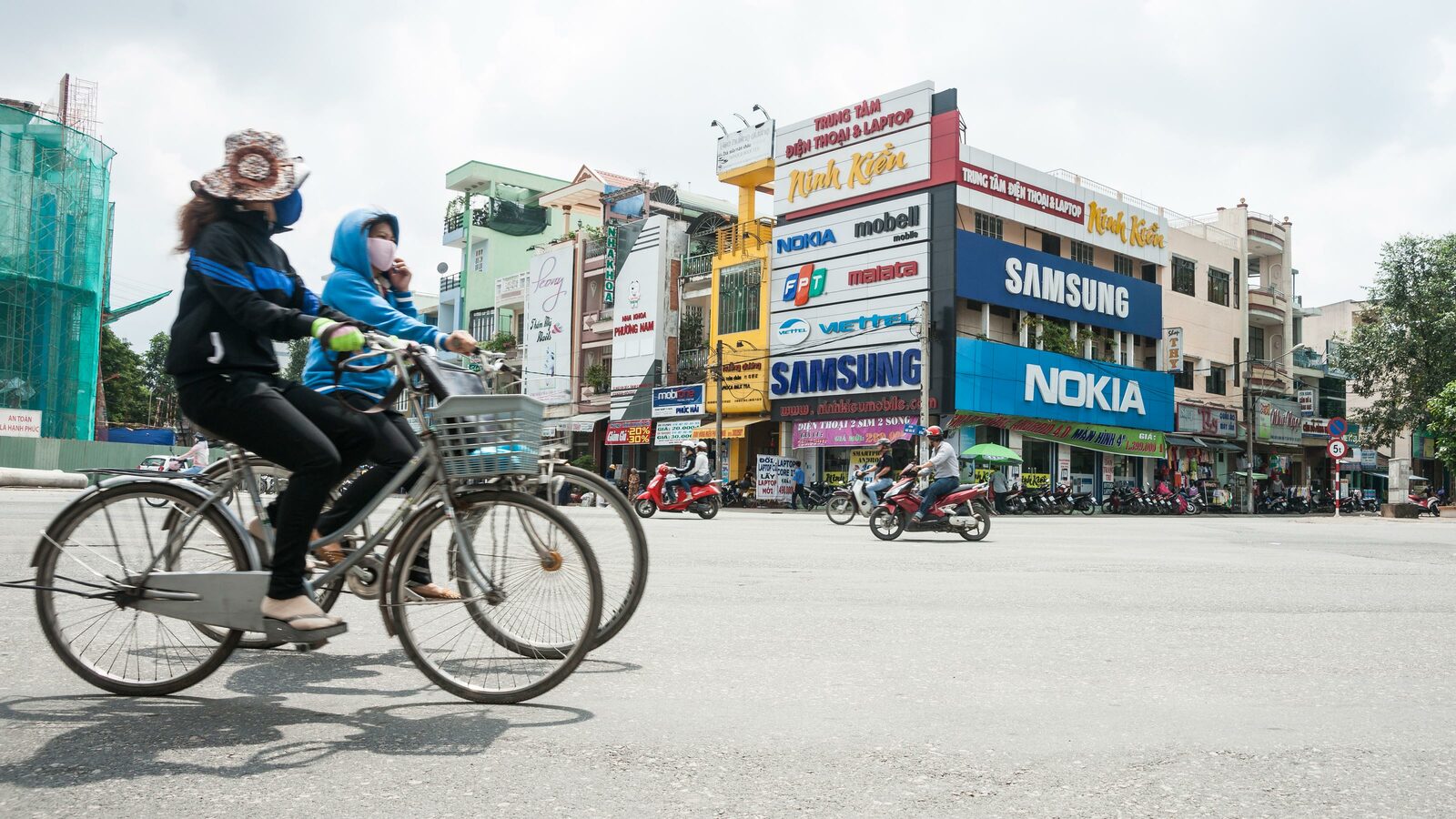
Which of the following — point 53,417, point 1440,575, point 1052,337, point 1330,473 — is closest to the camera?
point 1440,575

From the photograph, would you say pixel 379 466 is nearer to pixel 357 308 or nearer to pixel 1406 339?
pixel 357 308

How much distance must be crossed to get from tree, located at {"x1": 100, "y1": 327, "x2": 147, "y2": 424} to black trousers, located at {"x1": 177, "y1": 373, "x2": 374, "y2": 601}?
6791 centimetres

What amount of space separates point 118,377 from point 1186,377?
60.7m

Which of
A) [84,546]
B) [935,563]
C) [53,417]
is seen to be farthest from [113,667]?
[53,417]

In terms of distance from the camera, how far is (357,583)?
356cm

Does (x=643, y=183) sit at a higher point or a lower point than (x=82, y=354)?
higher

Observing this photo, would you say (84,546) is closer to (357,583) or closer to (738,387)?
(357,583)

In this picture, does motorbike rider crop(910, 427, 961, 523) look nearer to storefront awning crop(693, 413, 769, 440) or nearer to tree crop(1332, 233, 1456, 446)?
storefront awning crop(693, 413, 769, 440)

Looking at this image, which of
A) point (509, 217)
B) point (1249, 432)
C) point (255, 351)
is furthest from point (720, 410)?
point (255, 351)

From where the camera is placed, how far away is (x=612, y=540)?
3473 mm

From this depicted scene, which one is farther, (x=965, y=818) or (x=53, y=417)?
(x=53, y=417)

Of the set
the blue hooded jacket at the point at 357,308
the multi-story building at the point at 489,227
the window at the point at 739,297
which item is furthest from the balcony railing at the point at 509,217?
the blue hooded jacket at the point at 357,308

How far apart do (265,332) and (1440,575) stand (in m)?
9.35

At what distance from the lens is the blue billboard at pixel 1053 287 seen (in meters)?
31.8
